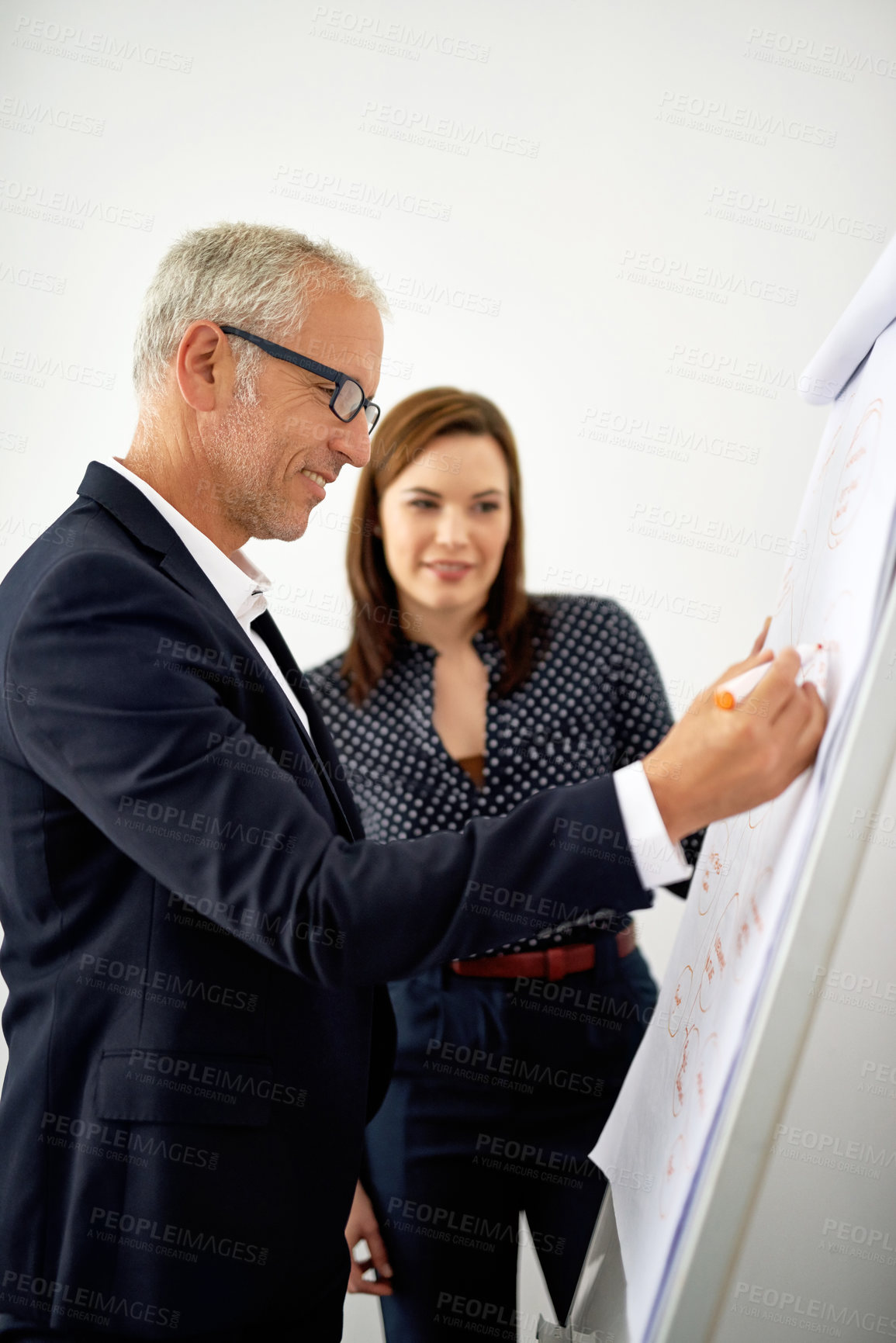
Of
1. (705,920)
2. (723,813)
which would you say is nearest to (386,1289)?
(705,920)

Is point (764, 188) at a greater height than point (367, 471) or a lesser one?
greater

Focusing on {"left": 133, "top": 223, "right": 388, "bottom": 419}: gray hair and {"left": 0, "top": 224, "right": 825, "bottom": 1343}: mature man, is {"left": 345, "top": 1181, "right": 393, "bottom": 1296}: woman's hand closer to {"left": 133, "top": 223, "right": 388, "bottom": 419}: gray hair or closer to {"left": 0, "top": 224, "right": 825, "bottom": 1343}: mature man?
{"left": 0, "top": 224, "right": 825, "bottom": 1343}: mature man

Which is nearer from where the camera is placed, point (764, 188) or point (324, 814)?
point (324, 814)

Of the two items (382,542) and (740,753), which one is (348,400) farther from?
(382,542)

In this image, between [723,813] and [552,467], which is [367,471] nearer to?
[552,467]

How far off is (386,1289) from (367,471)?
59.0 inches

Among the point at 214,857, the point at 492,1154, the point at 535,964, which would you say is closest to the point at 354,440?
the point at 214,857

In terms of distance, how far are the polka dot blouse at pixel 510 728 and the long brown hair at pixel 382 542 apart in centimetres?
5

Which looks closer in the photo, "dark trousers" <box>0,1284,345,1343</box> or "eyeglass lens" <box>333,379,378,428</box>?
"dark trousers" <box>0,1284,345,1343</box>

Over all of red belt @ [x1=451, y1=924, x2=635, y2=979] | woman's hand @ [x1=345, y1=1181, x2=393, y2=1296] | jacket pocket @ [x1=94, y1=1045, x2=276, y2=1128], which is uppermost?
red belt @ [x1=451, y1=924, x2=635, y2=979]

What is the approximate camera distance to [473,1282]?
4.93 ft

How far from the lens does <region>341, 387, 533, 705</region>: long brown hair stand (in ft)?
6.18

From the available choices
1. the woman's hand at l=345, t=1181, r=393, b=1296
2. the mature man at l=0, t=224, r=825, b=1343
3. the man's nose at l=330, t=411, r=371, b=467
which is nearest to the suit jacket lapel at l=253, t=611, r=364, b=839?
the mature man at l=0, t=224, r=825, b=1343

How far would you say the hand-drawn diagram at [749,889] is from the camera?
0.68 metres
